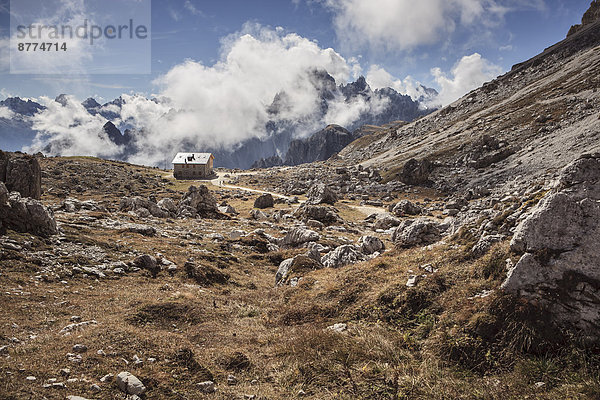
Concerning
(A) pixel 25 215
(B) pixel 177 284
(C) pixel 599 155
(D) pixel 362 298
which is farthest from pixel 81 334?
(C) pixel 599 155

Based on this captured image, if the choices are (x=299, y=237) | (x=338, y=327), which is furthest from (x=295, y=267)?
(x=299, y=237)

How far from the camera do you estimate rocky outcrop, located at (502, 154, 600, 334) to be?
304 inches

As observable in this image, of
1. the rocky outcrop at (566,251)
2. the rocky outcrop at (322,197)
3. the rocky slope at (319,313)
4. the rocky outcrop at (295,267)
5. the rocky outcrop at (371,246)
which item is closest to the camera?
the rocky slope at (319,313)

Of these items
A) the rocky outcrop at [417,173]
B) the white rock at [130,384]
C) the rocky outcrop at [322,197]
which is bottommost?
the white rock at [130,384]

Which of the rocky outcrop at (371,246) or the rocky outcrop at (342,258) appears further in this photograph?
the rocky outcrop at (371,246)

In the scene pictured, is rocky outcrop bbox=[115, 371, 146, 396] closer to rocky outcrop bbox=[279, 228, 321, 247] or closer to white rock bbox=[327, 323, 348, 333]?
white rock bbox=[327, 323, 348, 333]

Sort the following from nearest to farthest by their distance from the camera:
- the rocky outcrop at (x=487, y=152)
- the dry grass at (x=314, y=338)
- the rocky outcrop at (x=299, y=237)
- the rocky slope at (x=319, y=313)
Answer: the dry grass at (x=314, y=338) < the rocky slope at (x=319, y=313) < the rocky outcrop at (x=299, y=237) < the rocky outcrop at (x=487, y=152)

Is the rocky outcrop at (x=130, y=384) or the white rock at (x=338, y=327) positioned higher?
the rocky outcrop at (x=130, y=384)

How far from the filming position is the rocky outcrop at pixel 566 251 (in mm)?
7723

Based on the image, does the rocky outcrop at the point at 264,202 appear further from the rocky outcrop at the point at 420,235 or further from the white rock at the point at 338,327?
the white rock at the point at 338,327

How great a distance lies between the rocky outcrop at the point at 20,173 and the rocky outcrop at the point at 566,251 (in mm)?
48372

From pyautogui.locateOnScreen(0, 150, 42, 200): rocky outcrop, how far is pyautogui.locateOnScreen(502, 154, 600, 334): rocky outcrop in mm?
48372

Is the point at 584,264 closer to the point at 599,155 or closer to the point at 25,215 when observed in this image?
the point at 599,155

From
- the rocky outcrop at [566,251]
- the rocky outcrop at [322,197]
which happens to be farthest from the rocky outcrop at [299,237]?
the rocky outcrop at [322,197]
